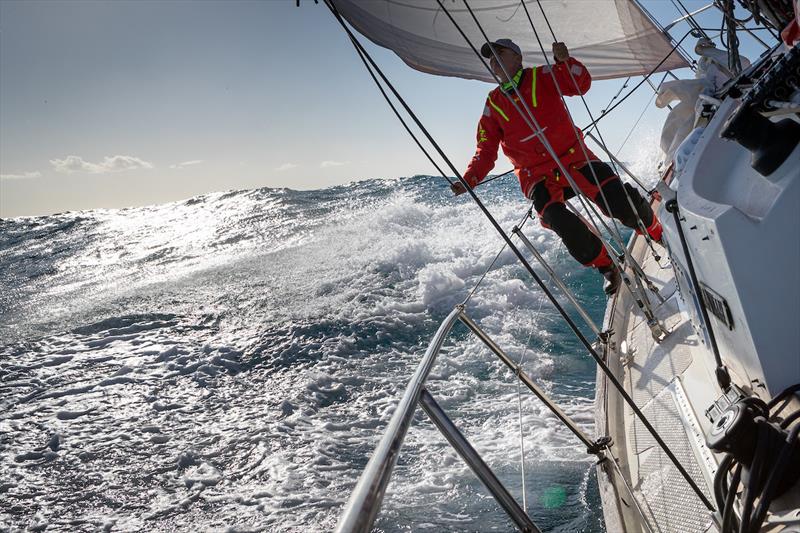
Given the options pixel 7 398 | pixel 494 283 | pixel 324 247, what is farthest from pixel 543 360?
pixel 324 247

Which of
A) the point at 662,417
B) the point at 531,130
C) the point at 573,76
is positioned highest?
the point at 573,76

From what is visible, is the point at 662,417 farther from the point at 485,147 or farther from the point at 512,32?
the point at 512,32

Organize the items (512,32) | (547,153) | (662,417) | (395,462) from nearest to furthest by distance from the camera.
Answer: (395,462), (662,417), (547,153), (512,32)

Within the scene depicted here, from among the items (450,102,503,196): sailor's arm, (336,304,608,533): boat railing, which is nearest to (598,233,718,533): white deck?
(336,304,608,533): boat railing

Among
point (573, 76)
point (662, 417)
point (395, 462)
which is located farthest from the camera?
point (573, 76)

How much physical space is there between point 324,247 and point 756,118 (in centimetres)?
1107

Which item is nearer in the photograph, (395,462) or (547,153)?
(395,462)

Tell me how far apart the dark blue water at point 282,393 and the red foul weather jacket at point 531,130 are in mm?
1868

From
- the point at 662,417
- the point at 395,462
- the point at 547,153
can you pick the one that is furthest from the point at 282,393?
the point at 395,462

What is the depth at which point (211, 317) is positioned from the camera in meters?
7.45

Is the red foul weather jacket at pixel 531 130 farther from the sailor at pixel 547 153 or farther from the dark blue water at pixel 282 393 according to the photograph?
the dark blue water at pixel 282 393

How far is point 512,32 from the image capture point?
12.8 feet

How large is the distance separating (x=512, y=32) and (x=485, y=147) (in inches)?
57.2

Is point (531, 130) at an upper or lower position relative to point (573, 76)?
lower
